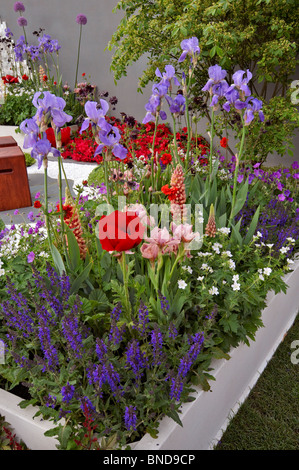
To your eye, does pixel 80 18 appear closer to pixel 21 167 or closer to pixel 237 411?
pixel 21 167

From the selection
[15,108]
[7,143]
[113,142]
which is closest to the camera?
[113,142]

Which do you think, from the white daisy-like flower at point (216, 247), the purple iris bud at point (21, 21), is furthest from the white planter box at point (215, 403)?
the purple iris bud at point (21, 21)

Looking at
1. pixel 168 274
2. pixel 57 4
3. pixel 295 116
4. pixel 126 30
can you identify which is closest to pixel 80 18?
pixel 57 4

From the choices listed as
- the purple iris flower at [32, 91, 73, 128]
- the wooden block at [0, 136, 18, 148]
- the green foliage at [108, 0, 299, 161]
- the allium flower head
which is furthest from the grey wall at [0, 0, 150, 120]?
the purple iris flower at [32, 91, 73, 128]

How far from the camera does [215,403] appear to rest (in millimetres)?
1791

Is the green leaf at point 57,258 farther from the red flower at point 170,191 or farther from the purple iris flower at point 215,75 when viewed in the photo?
the purple iris flower at point 215,75

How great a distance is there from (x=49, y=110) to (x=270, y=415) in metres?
1.67

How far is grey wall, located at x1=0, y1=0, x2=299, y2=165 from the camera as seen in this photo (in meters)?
6.30

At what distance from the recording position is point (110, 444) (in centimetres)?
134

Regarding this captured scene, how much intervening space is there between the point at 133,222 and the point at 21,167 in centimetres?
295

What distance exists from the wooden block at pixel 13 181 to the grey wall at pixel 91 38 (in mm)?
2648

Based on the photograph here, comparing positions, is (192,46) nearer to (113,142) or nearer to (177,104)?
(177,104)

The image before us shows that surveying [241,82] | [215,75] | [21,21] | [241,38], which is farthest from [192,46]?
[21,21]
